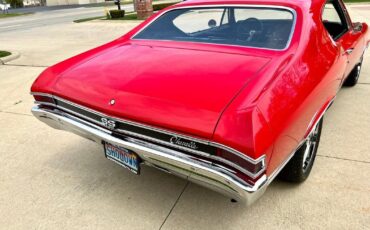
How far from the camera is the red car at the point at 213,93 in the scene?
1847mm

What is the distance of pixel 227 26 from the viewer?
3000 millimetres

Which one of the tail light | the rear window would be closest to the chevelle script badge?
the tail light

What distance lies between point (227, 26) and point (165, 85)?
1.13 meters

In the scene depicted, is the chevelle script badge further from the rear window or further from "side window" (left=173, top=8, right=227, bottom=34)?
"side window" (left=173, top=8, right=227, bottom=34)

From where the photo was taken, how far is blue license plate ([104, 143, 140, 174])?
2.26 m

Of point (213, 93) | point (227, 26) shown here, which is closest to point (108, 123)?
point (213, 93)

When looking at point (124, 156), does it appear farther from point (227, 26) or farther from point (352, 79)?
point (352, 79)

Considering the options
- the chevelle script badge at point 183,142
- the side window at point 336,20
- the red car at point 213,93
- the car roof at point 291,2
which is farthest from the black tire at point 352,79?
the chevelle script badge at point 183,142

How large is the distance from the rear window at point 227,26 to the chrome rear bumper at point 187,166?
112cm

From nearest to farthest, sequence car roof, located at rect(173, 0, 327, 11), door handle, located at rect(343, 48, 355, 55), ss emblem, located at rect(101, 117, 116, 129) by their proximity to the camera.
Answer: ss emblem, located at rect(101, 117, 116, 129) < car roof, located at rect(173, 0, 327, 11) < door handle, located at rect(343, 48, 355, 55)

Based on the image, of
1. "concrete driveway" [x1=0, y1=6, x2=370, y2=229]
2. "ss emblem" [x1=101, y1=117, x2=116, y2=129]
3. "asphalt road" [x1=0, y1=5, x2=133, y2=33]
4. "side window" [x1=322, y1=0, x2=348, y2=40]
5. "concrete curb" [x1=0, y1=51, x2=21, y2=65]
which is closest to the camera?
"ss emblem" [x1=101, y1=117, x2=116, y2=129]

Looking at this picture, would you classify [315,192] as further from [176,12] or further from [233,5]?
[176,12]

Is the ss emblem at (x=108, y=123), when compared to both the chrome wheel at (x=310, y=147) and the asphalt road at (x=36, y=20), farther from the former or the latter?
the asphalt road at (x=36, y=20)

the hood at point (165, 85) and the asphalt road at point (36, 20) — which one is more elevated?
the hood at point (165, 85)
